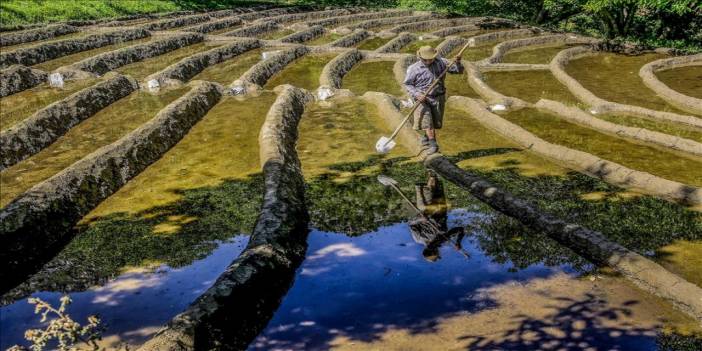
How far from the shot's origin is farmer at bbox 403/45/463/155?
1167 cm

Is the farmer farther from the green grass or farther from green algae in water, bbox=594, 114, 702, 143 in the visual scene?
the green grass

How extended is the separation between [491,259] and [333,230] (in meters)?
2.72

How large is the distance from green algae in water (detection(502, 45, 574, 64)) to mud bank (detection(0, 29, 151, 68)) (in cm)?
2191

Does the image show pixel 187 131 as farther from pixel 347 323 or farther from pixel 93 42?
pixel 93 42

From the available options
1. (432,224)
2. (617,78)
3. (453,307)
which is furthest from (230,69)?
(453,307)

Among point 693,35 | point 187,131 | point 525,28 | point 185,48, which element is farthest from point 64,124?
point 693,35

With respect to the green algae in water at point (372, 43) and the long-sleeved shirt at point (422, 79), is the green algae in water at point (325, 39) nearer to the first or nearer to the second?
the green algae in water at point (372, 43)

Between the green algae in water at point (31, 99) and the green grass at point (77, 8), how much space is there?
57.6 feet

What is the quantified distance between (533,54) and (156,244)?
1017 inches

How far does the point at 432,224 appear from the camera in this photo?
8.91 m

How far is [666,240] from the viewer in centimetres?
796

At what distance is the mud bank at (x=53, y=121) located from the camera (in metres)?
13.3

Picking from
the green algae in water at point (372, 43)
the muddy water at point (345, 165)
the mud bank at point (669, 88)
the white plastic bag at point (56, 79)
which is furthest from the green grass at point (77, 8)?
the mud bank at point (669, 88)

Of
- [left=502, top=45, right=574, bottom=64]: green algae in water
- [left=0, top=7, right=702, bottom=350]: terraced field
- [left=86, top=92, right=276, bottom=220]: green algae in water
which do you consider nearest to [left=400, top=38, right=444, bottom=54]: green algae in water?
[left=502, top=45, right=574, bottom=64]: green algae in water
